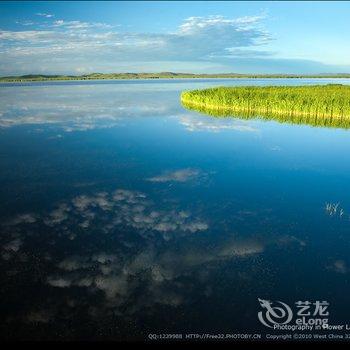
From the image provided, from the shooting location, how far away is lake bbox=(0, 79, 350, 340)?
20.7 feet

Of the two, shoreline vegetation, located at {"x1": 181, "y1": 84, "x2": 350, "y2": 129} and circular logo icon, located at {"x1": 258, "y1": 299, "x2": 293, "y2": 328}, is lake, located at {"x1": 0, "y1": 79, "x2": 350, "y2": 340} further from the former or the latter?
shoreline vegetation, located at {"x1": 181, "y1": 84, "x2": 350, "y2": 129}

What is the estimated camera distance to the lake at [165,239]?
631 cm

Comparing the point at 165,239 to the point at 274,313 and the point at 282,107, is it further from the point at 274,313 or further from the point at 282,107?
the point at 282,107

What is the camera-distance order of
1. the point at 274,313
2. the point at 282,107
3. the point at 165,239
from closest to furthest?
the point at 274,313 → the point at 165,239 → the point at 282,107

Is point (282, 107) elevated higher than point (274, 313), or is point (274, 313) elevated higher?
point (282, 107)

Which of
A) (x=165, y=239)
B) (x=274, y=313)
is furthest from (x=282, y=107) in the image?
(x=274, y=313)

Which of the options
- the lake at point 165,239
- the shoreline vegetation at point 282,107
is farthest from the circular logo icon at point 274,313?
the shoreline vegetation at point 282,107

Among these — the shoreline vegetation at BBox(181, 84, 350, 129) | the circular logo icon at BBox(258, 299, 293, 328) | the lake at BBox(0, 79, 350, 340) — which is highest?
the shoreline vegetation at BBox(181, 84, 350, 129)

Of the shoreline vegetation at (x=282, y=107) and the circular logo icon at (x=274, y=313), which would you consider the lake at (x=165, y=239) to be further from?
the shoreline vegetation at (x=282, y=107)

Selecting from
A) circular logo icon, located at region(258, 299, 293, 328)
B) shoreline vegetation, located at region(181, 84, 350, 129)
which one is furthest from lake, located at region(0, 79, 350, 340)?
shoreline vegetation, located at region(181, 84, 350, 129)

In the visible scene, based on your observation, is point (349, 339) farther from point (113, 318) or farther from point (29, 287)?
point (29, 287)

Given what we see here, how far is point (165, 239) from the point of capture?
356 inches

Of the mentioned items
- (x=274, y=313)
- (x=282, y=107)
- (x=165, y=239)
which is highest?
(x=282, y=107)

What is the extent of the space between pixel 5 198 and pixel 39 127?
15474 millimetres
